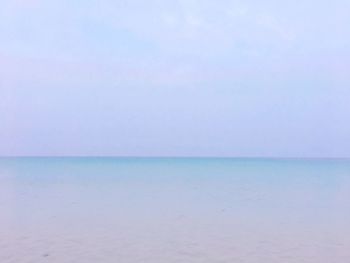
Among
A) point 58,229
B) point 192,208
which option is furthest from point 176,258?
point 192,208

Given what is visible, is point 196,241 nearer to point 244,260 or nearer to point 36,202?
point 244,260

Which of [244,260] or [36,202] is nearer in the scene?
[244,260]

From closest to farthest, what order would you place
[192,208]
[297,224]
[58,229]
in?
[58,229] < [297,224] < [192,208]

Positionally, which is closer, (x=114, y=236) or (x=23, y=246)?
(x=23, y=246)

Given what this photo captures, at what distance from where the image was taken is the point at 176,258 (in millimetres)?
10562

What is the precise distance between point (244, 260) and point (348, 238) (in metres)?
3.91

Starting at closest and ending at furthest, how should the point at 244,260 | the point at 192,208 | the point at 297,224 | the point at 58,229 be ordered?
the point at 244,260, the point at 58,229, the point at 297,224, the point at 192,208

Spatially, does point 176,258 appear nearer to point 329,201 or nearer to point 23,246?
point 23,246

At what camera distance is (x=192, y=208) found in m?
19.0

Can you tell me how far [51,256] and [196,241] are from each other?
11.8 feet

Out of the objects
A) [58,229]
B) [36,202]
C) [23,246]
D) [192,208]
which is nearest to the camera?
[23,246]

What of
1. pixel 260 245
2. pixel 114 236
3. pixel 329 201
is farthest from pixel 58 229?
pixel 329 201

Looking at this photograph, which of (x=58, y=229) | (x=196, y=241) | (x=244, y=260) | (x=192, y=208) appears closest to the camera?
(x=244, y=260)

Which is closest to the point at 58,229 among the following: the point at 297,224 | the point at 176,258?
the point at 176,258
